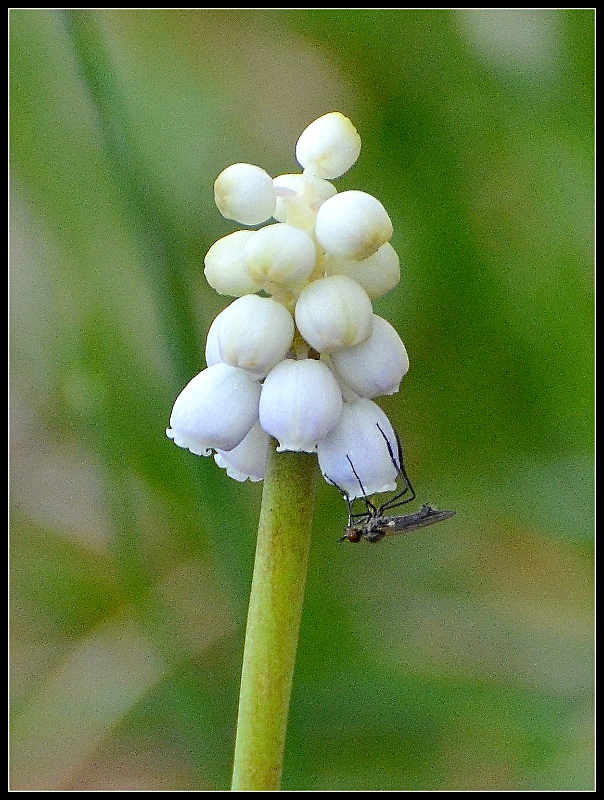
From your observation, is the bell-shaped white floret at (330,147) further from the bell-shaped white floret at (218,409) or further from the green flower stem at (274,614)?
the green flower stem at (274,614)

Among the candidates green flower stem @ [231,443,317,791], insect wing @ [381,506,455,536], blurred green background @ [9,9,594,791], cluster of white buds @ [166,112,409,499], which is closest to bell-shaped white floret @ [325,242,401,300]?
cluster of white buds @ [166,112,409,499]

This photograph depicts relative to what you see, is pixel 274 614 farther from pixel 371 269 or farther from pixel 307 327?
pixel 371 269

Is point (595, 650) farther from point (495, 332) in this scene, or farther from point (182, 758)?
point (182, 758)

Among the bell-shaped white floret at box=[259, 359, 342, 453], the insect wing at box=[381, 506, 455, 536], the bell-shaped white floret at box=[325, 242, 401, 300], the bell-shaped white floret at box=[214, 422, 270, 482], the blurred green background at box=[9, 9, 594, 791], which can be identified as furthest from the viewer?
the blurred green background at box=[9, 9, 594, 791]

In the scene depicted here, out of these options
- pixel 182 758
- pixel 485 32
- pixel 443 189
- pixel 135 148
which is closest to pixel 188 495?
pixel 182 758

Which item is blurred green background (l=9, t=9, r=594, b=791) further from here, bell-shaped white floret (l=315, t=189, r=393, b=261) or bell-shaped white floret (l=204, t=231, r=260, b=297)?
bell-shaped white floret (l=315, t=189, r=393, b=261)

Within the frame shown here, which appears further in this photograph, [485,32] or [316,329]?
[485,32]
